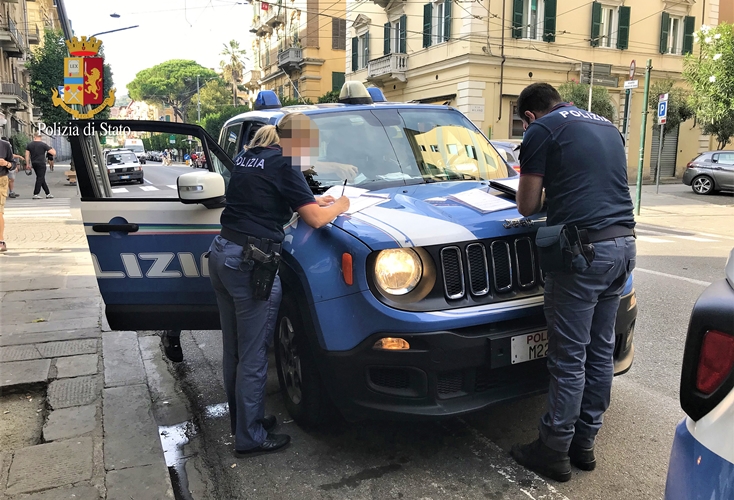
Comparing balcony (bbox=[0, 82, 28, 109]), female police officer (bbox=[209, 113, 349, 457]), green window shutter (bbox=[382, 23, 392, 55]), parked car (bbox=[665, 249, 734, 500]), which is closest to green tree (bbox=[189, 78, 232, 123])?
balcony (bbox=[0, 82, 28, 109])

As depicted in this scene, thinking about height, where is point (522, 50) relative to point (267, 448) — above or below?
above

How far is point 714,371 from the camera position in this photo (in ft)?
5.16

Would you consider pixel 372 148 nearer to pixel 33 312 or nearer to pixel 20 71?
pixel 33 312

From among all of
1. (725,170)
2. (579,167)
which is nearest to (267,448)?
(579,167)

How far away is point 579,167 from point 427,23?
2677 centimetres

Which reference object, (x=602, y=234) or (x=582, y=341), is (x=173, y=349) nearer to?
(x=582, y=341)

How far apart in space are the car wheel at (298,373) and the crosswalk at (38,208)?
12.7 meters

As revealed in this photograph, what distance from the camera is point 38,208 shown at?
1639 centimetres

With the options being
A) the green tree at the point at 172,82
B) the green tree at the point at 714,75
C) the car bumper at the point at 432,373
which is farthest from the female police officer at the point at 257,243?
the green tree at the point at 172,82

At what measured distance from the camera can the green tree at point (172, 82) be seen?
108 m

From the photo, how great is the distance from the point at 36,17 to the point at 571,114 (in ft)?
231

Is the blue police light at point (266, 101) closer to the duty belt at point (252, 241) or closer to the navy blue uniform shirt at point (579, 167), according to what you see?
the duty belt at point (252, 241)

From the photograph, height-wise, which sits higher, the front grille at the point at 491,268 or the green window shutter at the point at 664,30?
the green window shutter at the point at 664,30

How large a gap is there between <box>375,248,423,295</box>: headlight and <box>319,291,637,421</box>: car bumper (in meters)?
0.24
